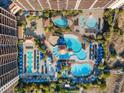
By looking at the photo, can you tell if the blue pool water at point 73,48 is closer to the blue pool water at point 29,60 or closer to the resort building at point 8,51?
the blue pool water at point 29,60

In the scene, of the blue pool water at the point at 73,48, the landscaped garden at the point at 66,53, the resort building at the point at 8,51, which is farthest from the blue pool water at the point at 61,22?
the resort building at the point at 8,51

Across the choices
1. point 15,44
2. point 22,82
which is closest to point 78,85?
point 22,82

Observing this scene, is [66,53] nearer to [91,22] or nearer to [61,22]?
[61,22]

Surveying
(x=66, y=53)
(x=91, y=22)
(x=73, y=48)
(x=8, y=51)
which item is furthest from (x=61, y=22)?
(x=8, y=51)

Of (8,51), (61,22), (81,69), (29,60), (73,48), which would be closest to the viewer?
(8,51)

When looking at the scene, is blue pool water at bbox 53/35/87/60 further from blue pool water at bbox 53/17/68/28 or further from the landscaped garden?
blue pool water at bbox 53/17/68/28

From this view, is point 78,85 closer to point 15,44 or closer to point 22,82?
point 22,82
